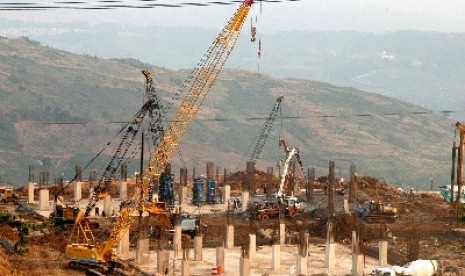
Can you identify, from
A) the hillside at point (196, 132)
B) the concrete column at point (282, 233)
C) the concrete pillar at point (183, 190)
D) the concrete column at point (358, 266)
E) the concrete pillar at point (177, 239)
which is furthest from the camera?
the hillside at point (196, 132)

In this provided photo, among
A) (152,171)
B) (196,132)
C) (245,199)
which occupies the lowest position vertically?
(196,132)

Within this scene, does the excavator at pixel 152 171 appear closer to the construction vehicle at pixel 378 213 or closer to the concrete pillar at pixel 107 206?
the concrete pillar at pixel 107 206

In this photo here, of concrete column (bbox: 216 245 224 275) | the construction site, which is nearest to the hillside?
the construction site

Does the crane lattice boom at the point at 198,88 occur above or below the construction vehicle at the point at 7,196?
above

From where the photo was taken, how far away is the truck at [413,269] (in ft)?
120

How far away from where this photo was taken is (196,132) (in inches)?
6570

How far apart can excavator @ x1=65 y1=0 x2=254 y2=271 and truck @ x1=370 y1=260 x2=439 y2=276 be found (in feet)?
37.1

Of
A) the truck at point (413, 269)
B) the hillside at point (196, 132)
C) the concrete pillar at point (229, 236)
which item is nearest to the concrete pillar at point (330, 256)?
the truck at point (413, 269)

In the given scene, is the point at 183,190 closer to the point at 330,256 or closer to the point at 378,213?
the point at 378,213

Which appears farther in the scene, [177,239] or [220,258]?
[177,239]

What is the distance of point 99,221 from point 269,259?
41.6ft

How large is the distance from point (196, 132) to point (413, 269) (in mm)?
130394

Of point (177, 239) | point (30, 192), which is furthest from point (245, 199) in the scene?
point (30, 192)

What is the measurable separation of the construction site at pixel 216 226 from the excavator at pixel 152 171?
63 mm
